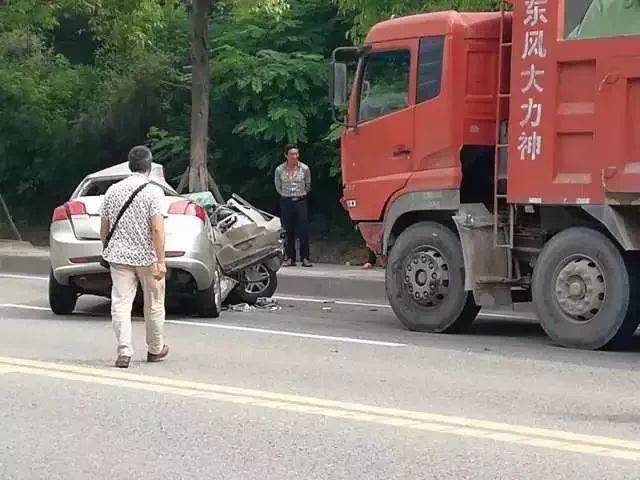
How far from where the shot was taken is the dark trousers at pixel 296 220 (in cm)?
1931

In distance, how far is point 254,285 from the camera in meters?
15.0

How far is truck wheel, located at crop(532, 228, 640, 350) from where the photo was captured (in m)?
10.8

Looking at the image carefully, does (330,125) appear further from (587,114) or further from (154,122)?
(587,114)

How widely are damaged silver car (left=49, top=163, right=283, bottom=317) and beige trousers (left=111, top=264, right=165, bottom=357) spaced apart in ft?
7.62

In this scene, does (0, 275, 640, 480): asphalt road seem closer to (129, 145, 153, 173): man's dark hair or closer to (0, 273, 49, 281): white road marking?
(129, 145, 153, 173): man's dark hair

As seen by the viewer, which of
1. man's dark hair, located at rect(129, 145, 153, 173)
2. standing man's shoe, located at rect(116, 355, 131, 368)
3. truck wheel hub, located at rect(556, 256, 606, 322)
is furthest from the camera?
truck wheel hub, located at rect(556, 256, 606, 322)

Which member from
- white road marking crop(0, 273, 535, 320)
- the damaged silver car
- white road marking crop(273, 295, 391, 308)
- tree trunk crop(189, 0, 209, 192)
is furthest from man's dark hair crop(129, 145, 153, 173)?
tree trunk crop(189, 0, 209, 192)

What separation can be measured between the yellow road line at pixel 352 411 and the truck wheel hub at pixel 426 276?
3.74 m

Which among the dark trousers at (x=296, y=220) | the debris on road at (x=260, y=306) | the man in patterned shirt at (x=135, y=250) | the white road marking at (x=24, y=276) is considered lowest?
the white road marking at (x=24, y=276)

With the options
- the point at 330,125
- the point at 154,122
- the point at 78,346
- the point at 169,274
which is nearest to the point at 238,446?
the point at 78,346

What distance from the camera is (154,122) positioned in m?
24.8

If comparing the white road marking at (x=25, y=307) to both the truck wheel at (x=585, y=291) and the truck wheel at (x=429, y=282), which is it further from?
the truck wheel at (x=585, y=291)

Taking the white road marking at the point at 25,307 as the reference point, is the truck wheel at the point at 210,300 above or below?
above

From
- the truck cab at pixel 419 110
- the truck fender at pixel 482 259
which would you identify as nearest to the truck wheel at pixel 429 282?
the truck fender at pixel 482 259
